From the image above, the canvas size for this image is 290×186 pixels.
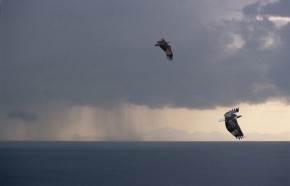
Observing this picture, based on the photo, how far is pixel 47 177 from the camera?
110ft

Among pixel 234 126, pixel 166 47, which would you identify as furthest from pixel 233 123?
pixel 166 47

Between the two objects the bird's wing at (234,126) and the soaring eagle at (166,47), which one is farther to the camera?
the soaring eagle at (166,47)

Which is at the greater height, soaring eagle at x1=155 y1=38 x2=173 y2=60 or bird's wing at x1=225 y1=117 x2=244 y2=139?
soaring eagle at x1=155 y1=38 x2=173 y2=60

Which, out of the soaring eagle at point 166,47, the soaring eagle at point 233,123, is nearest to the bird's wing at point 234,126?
the soaring eagle at point 233,123

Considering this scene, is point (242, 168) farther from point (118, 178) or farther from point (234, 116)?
point (234, 116)

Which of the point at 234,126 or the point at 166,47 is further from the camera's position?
the point at 166,47

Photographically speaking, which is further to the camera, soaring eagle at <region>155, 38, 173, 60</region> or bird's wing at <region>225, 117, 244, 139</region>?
soaring eagle at <region>155, 38, 173, 60</region>

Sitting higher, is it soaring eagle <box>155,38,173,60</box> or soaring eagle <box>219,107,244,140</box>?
soaring eagle <box>155,38,173,60</box>

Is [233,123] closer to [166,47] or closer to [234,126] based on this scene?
[234,126]

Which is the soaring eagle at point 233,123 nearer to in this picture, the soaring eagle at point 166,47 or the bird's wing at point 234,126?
the bird's wing at point 234,126

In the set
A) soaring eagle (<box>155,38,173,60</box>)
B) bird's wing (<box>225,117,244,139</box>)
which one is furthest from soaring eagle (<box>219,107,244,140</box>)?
soaring eagle (<box>155,38,173,60</box>)

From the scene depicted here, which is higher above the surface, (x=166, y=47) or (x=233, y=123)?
(x=166, y=47)

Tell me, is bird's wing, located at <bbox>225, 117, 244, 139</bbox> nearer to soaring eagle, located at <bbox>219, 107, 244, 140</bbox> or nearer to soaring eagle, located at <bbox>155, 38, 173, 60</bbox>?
soaring eagle, located at <bbox>219, 107, 244, 140</bbox>

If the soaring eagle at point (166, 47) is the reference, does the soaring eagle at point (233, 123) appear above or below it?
below
